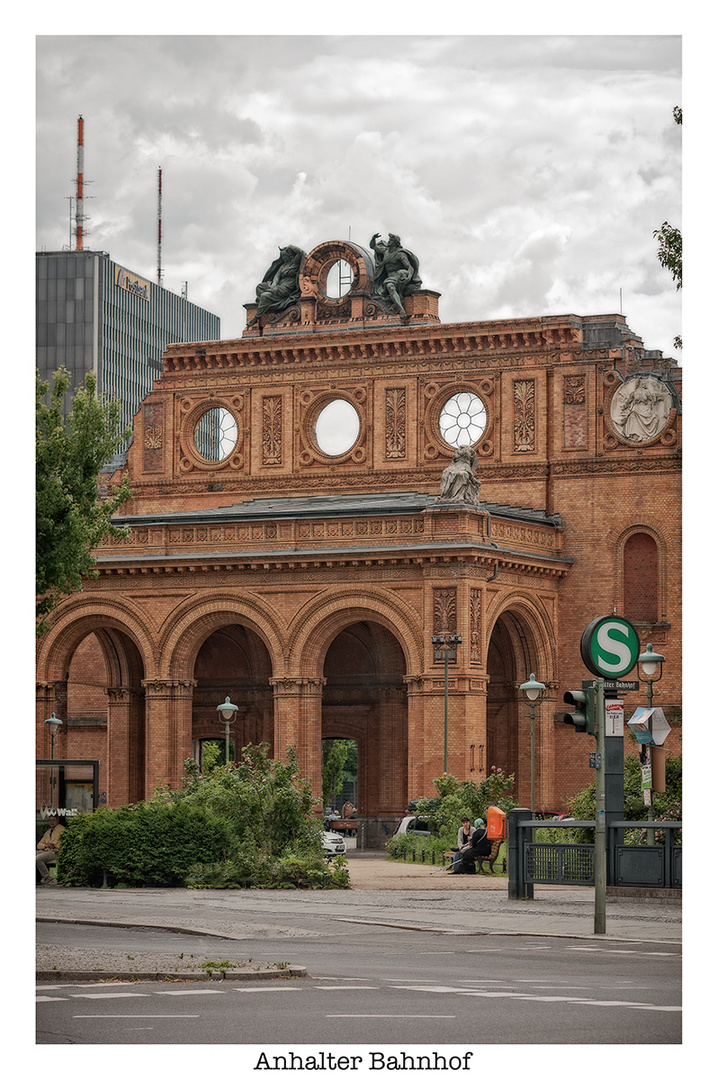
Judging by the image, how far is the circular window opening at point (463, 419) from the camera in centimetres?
6372

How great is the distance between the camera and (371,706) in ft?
204

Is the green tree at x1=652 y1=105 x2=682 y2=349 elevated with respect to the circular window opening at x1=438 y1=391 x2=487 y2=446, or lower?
lower

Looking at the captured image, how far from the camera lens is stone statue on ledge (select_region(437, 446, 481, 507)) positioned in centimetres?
5675

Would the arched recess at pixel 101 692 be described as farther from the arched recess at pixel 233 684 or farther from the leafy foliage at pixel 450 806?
the leafy foliage at pixel 450 806

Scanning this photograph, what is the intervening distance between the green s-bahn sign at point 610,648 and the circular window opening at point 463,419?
3822 centimetres

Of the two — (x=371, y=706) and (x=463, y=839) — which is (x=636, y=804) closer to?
(x=463, y=839)

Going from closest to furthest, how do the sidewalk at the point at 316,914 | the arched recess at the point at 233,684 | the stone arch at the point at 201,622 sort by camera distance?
the sidewalk at the point at 316,914, the stone arch at the point at 201,622, the arched recess at the point at 233,684

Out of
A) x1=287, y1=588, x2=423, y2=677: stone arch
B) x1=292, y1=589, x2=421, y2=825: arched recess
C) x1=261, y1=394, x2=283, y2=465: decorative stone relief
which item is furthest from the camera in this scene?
x1=261, y1=394, x2=283, y2=465: decorative stone relief

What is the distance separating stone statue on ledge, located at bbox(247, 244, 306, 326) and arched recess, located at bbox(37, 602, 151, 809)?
12.7 m

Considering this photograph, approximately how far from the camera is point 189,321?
232 feet

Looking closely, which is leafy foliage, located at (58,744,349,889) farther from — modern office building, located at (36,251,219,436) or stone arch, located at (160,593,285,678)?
stone arch, located at (160,593,285,678)

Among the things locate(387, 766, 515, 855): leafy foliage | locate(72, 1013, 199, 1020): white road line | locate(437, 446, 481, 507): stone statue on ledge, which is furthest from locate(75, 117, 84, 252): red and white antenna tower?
locate(437, 446, 481, 507): stone statue on ledge

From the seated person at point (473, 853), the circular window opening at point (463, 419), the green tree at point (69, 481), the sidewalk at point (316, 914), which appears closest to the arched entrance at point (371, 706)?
the circular window opening at point (463, 419)

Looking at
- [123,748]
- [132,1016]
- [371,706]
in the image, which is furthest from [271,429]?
[132,1016]
